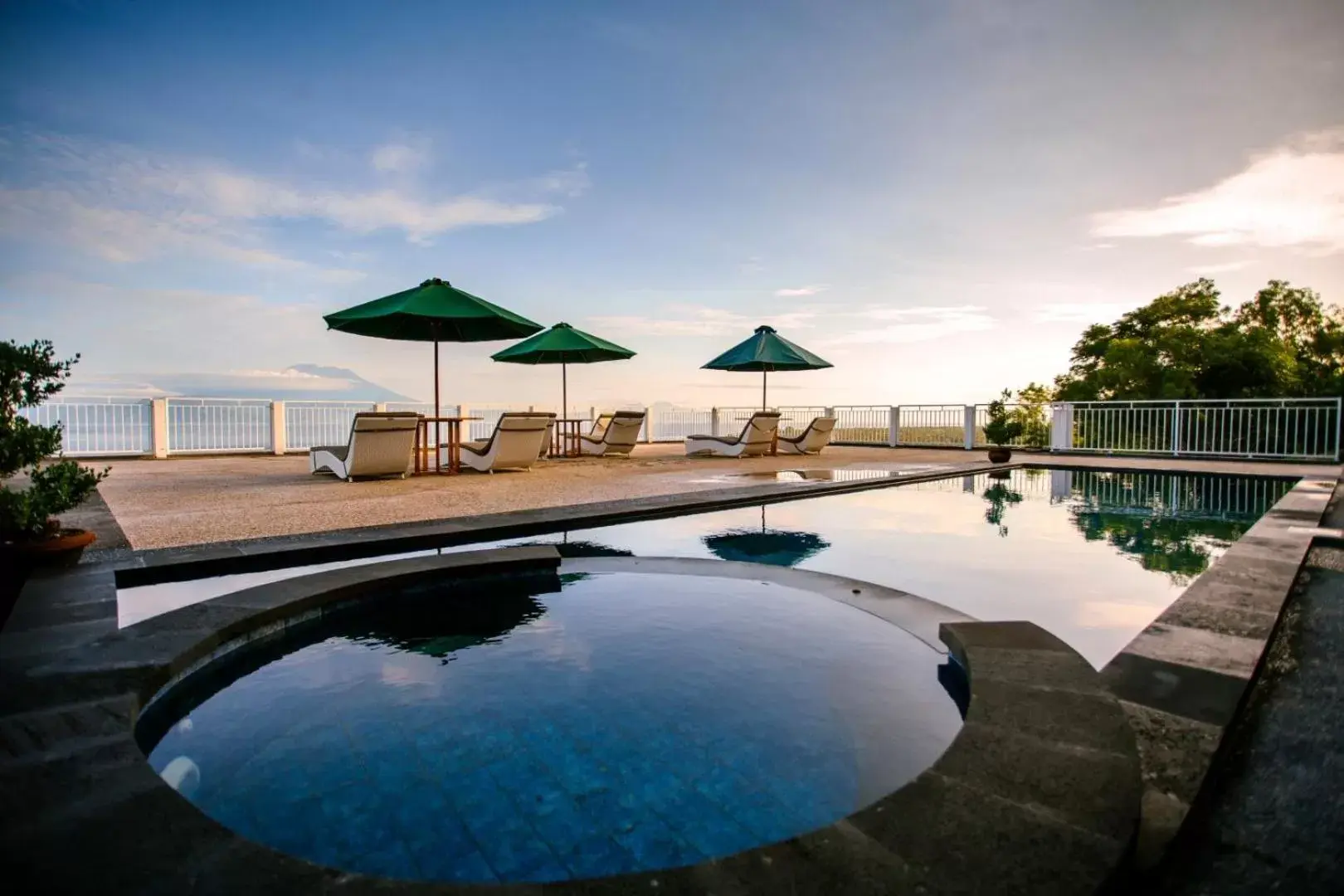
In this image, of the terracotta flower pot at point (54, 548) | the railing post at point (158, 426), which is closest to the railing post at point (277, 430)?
the railing post at point (158, 426)

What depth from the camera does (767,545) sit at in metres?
4.96

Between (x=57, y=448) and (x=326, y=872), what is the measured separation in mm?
4201

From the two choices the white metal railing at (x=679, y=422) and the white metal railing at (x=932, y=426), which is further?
the white metal railing at (x=679, y=422)

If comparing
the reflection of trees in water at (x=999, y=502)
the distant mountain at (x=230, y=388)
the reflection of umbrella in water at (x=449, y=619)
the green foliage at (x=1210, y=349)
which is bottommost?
the reflection of umbrella in water at (x=449, y=619)

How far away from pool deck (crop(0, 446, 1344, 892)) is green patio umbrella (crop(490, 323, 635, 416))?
326cm

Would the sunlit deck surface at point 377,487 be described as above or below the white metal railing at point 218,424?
below

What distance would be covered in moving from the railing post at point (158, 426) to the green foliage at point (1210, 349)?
93.1 feet

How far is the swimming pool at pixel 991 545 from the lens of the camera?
338 centimetres

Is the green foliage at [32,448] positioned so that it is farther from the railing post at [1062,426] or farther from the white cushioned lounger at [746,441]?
the railing post at [1062,426]

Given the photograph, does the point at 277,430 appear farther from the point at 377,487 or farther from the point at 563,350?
the point at 377,487

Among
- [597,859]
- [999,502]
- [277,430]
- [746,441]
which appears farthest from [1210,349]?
[277,430]

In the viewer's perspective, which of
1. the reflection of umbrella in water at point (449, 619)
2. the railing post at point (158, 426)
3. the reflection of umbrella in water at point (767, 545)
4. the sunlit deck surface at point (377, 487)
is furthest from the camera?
the railing post at point (158, 426)

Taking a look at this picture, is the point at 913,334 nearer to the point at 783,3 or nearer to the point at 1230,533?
the point at 783,3

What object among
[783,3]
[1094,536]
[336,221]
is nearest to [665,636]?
[1094,536]
